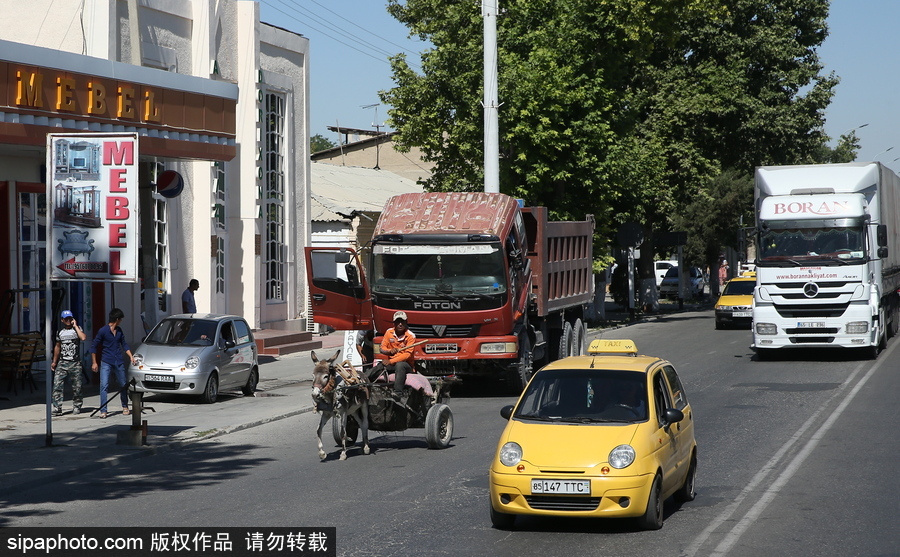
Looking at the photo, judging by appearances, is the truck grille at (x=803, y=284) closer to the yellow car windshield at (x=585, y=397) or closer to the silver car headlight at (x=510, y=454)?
the yellow car windshield at (x=585, y=397)

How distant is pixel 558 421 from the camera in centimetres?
989

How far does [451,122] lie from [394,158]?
27.8 meters

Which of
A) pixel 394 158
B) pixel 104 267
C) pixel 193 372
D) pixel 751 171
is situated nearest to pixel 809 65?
pixel 751 171

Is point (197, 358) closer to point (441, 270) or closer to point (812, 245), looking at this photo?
point (441, 270)

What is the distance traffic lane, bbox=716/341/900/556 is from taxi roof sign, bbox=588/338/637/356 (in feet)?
7.19

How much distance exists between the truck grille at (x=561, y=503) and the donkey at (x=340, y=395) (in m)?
4.13

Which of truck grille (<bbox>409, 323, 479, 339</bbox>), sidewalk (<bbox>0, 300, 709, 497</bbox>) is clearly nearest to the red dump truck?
truck grille (<bbox>409, 323, 479, 339</bbox>)

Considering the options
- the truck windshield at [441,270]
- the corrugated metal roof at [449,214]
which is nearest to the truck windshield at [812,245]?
the corrugated metal roof at [449,214]

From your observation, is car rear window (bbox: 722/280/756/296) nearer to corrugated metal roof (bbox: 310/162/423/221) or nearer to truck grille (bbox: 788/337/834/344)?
truck grille (bbox: 788/337/834/344)

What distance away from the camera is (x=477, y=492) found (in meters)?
11.3

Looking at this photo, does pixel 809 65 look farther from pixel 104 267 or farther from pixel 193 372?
pixel 104 267

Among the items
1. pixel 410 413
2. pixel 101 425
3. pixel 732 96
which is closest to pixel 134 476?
pixel 410 413

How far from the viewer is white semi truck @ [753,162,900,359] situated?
2425 centimetres

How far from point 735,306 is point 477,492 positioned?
26.0 metres
